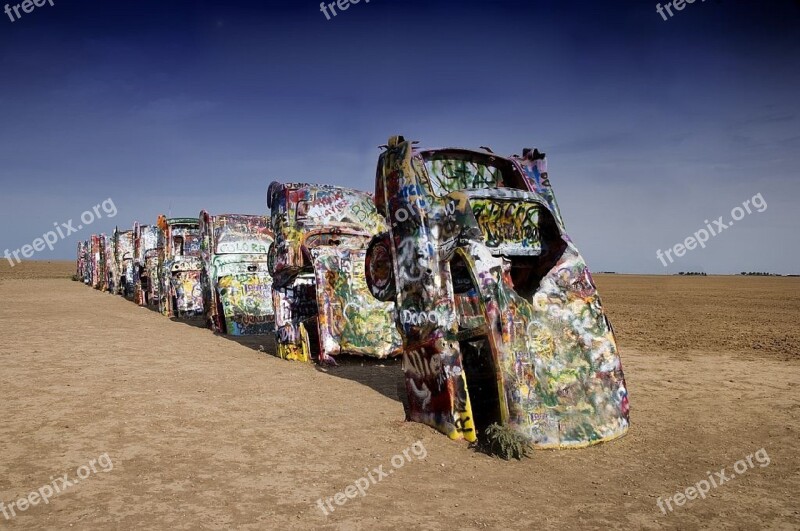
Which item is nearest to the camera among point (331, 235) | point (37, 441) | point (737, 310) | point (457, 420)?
point (37, 441)

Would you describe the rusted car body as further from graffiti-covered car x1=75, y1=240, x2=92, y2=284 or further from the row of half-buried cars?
the row of half-buried cars

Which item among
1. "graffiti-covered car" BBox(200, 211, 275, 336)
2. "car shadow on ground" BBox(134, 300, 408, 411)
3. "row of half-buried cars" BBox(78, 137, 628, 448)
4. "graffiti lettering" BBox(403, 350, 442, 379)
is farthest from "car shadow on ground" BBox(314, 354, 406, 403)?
"graffiti-covered car" BBox(200, 211, 275, 336)

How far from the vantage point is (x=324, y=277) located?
9961 mm

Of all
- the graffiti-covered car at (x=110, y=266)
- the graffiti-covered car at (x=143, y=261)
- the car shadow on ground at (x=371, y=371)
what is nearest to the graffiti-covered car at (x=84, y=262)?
the graffiti-covered car at (x=110, y=266)

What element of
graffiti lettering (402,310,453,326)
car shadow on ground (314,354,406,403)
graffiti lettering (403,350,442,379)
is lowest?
car shadow on ground (314,354,406,403)

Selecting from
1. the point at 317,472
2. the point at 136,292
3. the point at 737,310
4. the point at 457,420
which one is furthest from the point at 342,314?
the point at 737,310

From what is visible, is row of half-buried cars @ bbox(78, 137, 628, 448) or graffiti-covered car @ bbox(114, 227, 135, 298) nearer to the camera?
row of half-buried cars @ bbox(78, 137, 628, 448)

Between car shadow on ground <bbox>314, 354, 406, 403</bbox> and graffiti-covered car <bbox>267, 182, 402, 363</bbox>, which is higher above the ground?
graffiti-covered car <bbox>267, 182, 402, 363</bbox>

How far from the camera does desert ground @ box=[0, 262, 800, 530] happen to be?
394 centimetres

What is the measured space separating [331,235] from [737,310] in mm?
18111

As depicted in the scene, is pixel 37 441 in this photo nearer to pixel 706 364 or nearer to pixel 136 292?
pixel 706 364

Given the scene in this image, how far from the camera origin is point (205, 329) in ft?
48.7

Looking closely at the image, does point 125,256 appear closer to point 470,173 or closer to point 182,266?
point 182,266

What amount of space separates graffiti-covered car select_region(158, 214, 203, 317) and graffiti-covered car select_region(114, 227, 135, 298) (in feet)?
33.2
